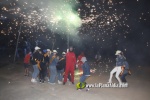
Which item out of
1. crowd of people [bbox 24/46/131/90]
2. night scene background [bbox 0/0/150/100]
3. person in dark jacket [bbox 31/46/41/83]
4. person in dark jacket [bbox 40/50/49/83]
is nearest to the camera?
crowd of people [bbox 24/46/131/90]

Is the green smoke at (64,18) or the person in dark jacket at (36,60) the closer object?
the person in dark jacket at (36,60)

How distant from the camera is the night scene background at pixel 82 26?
2441 cm

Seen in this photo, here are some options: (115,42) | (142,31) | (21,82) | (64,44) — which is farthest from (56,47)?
(21,82)

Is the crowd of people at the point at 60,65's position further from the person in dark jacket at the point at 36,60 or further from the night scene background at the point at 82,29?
the night scene background at the point at 82,29

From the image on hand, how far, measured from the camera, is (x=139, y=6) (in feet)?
80.9

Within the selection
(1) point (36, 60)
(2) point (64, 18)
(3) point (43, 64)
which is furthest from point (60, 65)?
(2) point (64, 18)

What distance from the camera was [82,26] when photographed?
30.0m

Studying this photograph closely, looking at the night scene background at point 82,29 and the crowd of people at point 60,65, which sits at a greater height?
the night scene background at point 82,29

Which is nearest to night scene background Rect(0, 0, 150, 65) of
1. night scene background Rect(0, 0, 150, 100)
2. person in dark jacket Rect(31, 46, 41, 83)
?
night scene background Rect(0, 0, 150, 100)

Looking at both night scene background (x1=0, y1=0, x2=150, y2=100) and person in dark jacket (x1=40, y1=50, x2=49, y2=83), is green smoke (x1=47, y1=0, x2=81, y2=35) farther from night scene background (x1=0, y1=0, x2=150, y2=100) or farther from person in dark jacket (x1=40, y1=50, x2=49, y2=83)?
person in dark jacket (x1=40, y1=50, x2=49, y2=83)

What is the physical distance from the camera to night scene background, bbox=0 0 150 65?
24406mm

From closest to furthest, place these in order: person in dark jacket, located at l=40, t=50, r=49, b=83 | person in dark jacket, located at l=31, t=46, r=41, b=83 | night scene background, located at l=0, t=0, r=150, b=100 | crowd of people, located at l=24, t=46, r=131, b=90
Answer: crowd of people, located at l=24, t=46, r=131, b=90
person in dark jacket, located at l=31, t=46, r=41, b=83
person in dark jacket, located at l=40, t=50, r=49, b=83
night scene background, located at l=0, t=0, r=150, b=100

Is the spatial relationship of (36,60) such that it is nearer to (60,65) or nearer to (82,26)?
(60,65)

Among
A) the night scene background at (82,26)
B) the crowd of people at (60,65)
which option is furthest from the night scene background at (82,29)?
the crowd of people at (60,65)
